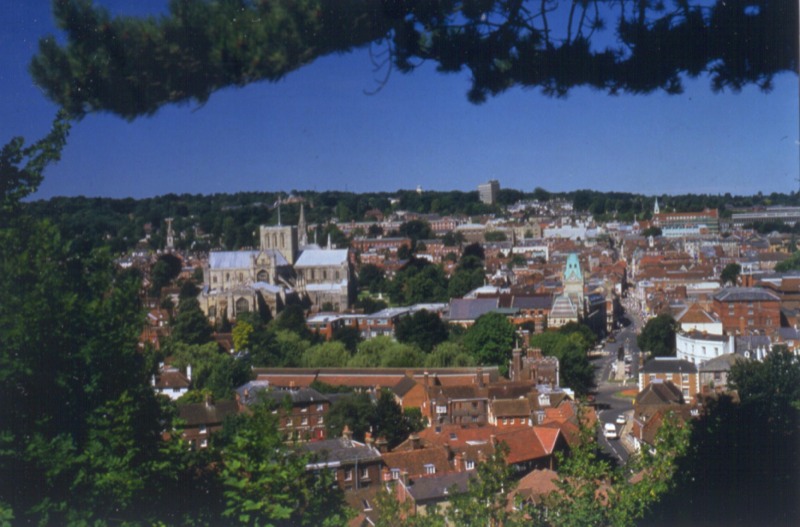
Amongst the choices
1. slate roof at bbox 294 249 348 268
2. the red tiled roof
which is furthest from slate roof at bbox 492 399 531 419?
slate roof at bbox 294 249 348 268

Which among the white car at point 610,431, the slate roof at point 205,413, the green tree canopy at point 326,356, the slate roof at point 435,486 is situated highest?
the slate roof at point 205,413

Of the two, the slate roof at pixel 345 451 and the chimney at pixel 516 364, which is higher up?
the slate roof at pixel 345 451

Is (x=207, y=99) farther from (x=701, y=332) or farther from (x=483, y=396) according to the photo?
(x=701, y=332)

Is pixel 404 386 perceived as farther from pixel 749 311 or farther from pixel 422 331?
pixel 749 311

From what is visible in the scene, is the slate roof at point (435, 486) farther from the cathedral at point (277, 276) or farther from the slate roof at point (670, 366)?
the cathedral at point (277, 276)

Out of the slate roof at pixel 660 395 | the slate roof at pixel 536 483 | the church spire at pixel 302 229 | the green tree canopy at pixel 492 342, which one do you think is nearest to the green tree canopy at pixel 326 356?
the green tree canopy at pixel 492 342

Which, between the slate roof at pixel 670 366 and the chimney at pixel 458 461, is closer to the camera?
the chimney at pixel 458 461

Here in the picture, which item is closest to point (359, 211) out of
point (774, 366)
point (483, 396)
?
point (483, 396)

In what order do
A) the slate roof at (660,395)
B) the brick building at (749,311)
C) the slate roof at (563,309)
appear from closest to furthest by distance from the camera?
the slate roof at (660,395) < the brick building at (749,311) < the slate roof at (563,309)
